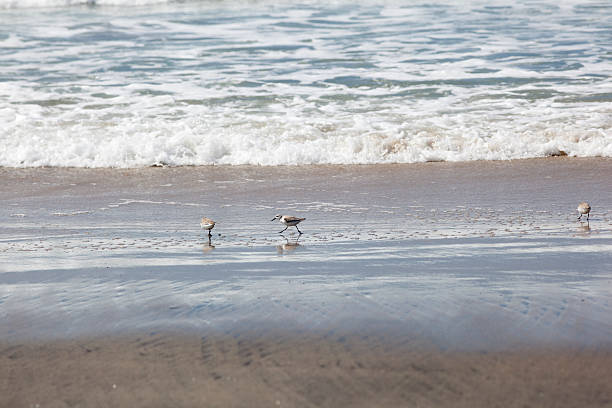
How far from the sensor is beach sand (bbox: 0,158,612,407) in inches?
104

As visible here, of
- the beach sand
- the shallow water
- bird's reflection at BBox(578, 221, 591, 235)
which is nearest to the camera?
the beach sand

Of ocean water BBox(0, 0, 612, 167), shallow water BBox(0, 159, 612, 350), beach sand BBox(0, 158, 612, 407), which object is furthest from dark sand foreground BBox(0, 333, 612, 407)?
ocean water BBox(0, 0, 612, 167)

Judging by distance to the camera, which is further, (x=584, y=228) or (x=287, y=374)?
(x=584, y=228)

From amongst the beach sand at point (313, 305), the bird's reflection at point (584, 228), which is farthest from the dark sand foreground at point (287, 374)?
the bird's reflection at point (584, 228)

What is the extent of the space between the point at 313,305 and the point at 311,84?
10607 millimetres

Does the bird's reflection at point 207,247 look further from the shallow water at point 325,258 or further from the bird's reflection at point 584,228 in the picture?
the bird's reflection at point 584,228

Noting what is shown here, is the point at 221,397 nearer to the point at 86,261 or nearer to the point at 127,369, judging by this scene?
the point at 127,369

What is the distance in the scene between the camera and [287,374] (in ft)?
8.94

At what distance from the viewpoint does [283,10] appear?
2223 cm

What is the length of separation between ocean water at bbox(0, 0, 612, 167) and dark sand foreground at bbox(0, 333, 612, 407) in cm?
658

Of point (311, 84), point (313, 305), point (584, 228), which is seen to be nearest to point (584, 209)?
point (584, 228)

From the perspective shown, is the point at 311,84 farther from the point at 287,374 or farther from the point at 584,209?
the point at 287,374

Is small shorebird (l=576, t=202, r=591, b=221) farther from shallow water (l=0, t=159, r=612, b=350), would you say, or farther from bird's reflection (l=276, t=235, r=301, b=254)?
bird's reflection (l=276, t=235, r=301, b=254)

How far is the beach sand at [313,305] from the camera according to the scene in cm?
264
